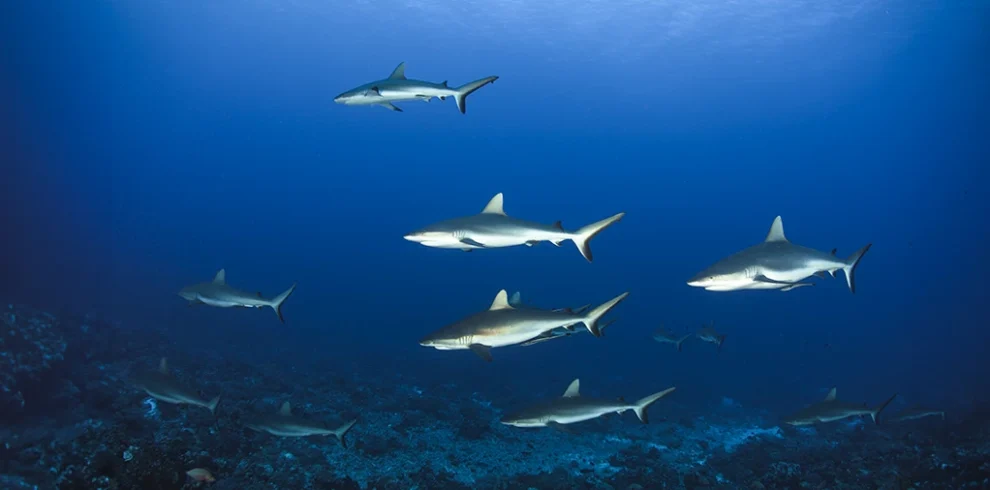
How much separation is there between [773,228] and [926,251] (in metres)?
223

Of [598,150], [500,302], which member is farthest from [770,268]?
[598,150]

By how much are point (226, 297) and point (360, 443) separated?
467cm

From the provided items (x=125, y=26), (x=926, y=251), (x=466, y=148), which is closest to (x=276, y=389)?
(x=125, y=26)

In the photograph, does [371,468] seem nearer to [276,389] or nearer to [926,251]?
[276,389]

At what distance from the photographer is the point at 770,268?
6.29m

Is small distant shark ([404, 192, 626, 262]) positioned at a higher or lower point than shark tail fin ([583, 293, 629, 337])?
higher

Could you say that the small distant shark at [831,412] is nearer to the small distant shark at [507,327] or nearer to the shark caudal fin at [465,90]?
the small distant shark at [507,327]

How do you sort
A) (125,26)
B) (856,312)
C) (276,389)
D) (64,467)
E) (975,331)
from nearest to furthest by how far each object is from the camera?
1. (64,467)
2. (276,389)
3. (125,26)
4. (975,331)
5. (856,312)

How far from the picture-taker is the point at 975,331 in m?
97.2

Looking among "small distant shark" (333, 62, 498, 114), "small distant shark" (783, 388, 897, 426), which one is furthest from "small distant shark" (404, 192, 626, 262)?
"small distant shark" (783, 388, 897, 426)

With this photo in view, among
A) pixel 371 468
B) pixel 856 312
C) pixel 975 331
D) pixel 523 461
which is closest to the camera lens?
pixel 371 468

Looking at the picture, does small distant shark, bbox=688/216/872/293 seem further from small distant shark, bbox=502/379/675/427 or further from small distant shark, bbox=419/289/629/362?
small distant shark, bbox=502/379/675/427

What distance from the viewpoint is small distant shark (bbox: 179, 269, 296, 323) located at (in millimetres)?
9000

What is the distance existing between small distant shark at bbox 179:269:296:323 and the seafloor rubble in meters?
1.93
